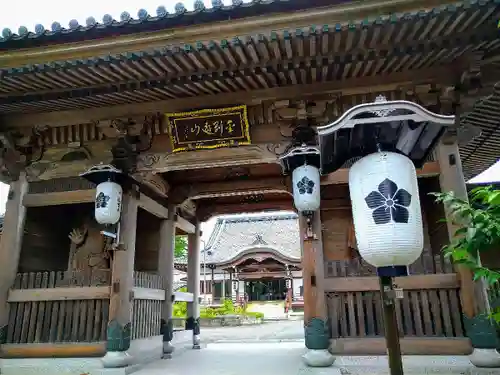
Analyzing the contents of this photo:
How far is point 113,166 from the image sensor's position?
634cm

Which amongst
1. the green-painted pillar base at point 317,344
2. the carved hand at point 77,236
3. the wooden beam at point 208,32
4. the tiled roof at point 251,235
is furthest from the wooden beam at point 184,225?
the tiled roof at point 251,235

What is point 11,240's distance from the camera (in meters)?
6.69

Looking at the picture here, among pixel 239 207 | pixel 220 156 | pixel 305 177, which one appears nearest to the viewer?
pixel 305 177

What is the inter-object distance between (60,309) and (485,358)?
6457 mm

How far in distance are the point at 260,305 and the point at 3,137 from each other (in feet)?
89.5

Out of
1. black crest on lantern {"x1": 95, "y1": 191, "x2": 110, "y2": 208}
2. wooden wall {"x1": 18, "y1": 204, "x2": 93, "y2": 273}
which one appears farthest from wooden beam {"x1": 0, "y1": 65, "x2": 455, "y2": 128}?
wooden wall {"x1": 18, "y1": 204, "x2": 93, "y2": 273}

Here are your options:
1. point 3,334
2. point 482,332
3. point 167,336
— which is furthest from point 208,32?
point 167,336

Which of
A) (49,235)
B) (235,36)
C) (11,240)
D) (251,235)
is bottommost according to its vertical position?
(11,240)

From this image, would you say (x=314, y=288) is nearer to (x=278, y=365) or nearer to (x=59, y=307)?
(x=278, y=365)

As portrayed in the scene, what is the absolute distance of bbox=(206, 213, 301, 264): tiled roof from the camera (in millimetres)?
26109

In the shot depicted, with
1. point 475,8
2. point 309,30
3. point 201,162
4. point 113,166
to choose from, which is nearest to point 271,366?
point 201,162

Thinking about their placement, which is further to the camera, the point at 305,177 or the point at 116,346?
the point at 116,346

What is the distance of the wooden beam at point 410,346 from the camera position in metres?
5.18

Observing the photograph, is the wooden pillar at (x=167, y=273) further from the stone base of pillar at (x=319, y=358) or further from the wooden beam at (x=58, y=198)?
the stone base of pillar at (x=319, y=358)
